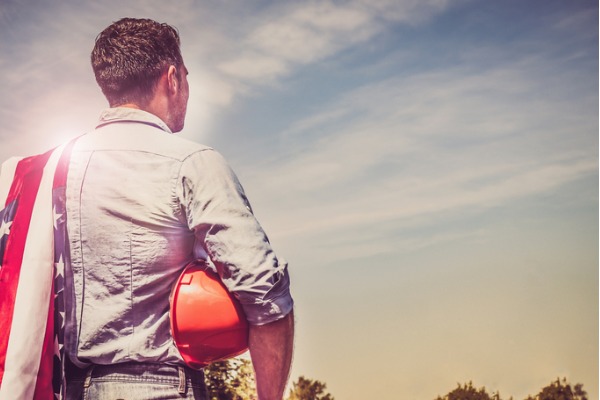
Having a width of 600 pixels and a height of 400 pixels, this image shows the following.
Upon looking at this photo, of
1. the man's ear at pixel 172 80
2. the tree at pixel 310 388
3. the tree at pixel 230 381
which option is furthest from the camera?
the tree at pixel 310 388

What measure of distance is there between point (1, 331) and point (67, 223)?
474 mm

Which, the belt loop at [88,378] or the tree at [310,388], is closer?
the belt loop at [88,378]

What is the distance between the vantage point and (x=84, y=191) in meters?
2.37

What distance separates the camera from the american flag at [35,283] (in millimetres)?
2262

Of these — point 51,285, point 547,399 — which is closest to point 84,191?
point 51,285

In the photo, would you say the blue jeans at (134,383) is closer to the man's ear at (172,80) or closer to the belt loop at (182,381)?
the belt loop at (182,381)

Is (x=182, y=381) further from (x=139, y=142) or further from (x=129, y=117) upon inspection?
(x=129, y=117)

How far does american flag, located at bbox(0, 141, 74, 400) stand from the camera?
7.42ft

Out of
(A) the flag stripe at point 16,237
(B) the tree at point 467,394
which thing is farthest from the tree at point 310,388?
(A) the flag stripe at point 16,237

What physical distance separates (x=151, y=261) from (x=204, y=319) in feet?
0.98

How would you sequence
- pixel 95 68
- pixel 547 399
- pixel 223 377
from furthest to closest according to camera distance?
pixel 547 399 < pixel 223 377 < pixel 95 68

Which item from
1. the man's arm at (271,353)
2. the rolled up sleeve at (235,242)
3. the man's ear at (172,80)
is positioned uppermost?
the man's ear at (172,80)

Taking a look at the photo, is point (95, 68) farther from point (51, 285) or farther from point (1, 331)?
point (1, 331)

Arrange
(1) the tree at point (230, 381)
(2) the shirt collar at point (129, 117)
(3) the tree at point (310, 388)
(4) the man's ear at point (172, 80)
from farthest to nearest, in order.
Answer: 1. (3) the tree at point (310, 388)
2. (1) the tree at point (230, 381)
3. (4) the man's ear at point (172, 80)
4. (2) the shirt collar at point (129, 117)
